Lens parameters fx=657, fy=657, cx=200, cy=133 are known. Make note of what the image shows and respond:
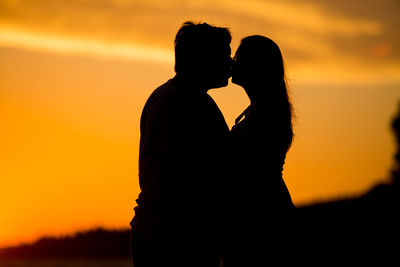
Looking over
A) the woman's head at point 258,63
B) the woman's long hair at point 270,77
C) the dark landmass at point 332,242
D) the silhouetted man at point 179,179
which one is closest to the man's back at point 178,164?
the silhouetted man at point 179,179

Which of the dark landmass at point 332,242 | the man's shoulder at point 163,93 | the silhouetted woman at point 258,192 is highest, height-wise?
the man's shoulder at point 163,93

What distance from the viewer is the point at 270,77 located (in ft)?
16.6

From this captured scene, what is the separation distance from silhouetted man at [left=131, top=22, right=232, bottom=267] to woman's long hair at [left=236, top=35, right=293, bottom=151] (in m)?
0.76

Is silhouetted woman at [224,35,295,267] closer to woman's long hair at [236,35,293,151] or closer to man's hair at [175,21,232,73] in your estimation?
woman's long hair at [236,35,293,151]

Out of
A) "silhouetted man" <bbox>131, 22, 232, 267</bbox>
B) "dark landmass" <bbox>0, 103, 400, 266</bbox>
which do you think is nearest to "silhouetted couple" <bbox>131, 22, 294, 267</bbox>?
"silhouetted man" <bbox>131, 22, 232, 267</bbox>

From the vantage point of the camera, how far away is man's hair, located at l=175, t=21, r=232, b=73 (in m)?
4.34

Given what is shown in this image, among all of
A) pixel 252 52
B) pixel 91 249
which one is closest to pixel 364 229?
pixel 91 249

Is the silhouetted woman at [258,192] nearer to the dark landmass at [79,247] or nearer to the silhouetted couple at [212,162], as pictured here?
the silhouetted couple at [212,162]

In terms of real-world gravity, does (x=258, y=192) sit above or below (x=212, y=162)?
below

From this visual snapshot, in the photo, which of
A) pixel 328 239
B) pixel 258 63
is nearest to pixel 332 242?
pixel 328 239

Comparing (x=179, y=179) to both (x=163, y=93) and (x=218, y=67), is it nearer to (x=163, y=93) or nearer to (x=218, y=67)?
(x=163, y=93)

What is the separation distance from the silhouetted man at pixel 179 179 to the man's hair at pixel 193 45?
5.2 inches

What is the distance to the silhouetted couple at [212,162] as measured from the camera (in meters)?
3.98

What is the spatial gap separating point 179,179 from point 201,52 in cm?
93
